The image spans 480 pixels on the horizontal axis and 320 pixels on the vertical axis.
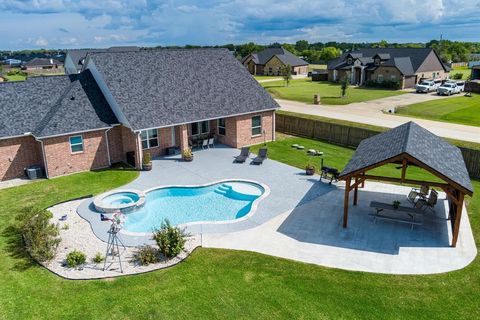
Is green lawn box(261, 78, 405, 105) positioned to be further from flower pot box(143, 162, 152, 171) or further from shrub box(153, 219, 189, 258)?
shrub box(153, 219, 189, 258)

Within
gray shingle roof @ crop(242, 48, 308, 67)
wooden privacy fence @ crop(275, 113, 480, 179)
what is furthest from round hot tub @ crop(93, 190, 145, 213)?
gray shingle roof @ crop(242, 48, 308, 67)

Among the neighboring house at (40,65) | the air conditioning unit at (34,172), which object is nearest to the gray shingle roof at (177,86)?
the air conditioning unit at (34,172)

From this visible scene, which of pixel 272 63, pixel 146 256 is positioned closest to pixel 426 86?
pixel 272 63

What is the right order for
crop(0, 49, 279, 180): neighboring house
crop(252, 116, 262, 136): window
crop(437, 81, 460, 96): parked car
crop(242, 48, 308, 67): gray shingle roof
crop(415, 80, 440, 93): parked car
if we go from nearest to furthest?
crop(0, 49, 279, 180): neighboring house, crop(252, 116, 262, 136): window, crop(437, 81, 460, 96): parked car, crop(415, 80, 440, 93): parked car, crop(242, 48, 308, 67): gray shingle roof

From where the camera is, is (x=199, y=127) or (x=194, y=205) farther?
(x=199, y=127)

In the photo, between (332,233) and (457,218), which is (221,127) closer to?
(332,233)

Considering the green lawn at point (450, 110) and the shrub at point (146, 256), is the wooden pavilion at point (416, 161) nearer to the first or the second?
the shrub at point (146, 256)
